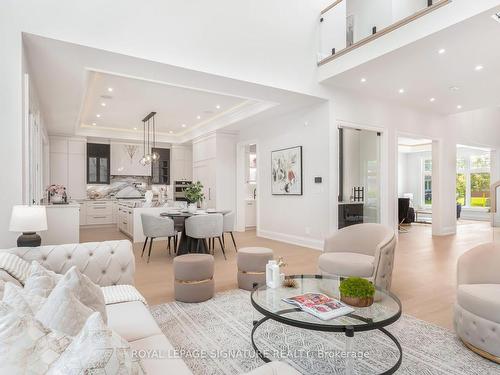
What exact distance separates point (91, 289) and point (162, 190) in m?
9.39

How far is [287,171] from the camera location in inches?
268

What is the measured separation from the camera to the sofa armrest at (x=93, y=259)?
2.48 metres

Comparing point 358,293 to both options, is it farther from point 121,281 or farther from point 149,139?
point 149,139

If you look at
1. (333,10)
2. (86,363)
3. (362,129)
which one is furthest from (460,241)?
(86,363)

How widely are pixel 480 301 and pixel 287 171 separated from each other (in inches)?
189

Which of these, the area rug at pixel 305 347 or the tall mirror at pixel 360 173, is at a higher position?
the tall mirror at pixel 360 173

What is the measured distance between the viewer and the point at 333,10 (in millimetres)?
5375

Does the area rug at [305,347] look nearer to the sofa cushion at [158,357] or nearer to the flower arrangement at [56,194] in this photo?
the sofa cushion at [158,357]

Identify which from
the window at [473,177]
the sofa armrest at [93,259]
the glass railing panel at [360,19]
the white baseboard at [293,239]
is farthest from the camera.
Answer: the window at [473,177]

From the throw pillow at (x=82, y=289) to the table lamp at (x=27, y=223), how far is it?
5.45 ft

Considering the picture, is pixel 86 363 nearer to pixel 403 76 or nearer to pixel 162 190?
pixel 403 76

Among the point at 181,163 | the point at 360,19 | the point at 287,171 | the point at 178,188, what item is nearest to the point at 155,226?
the point at 287,171

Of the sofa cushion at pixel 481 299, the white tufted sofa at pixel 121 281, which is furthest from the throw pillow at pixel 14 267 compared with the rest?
the sofa cushion at pixel 481 299

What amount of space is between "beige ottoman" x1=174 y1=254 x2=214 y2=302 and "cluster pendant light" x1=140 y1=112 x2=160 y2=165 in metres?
5.37
